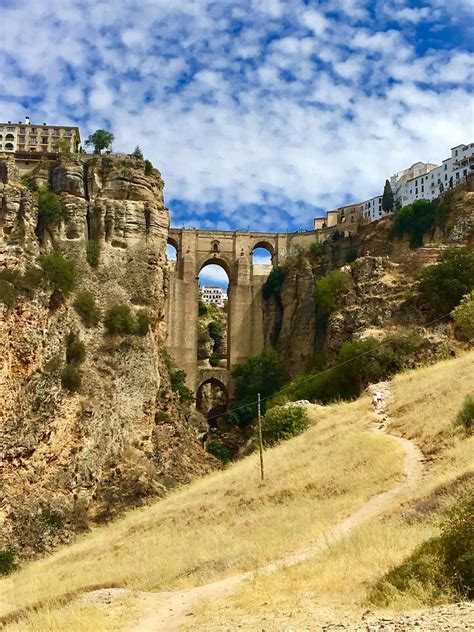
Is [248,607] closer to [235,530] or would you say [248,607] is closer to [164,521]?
[235,530]

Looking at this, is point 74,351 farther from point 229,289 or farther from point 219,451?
point 229,289

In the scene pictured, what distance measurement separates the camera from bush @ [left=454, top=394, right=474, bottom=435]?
2091 cm

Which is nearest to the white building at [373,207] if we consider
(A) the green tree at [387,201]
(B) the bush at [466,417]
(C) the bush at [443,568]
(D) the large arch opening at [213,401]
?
(A) the green tree at [387,201]

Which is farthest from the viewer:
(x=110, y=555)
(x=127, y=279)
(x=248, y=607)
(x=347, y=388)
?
(x=127, y=279)

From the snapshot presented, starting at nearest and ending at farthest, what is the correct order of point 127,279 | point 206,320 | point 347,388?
point 347,388, point 127,279, point 206,320

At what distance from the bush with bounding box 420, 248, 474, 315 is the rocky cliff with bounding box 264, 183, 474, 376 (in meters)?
1.04

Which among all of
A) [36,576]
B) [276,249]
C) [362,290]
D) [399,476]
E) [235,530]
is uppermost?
[276,249]

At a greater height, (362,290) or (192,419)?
(362,290)

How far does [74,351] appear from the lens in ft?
134

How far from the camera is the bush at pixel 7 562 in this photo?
101 ft

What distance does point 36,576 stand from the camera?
75.8 ft

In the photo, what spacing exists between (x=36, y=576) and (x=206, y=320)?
46013 millimetres

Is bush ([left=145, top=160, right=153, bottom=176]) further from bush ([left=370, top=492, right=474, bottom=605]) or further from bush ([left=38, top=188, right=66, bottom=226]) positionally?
bush ([left=370, top=492, right=474, bottom=605])

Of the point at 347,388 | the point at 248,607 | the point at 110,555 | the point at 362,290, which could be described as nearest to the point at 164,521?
the point at 110,555
